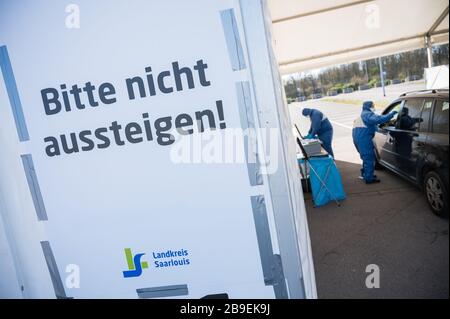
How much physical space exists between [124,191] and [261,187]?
71 cm

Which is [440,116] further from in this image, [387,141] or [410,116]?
[387,141]

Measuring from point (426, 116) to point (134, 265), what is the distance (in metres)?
3.97

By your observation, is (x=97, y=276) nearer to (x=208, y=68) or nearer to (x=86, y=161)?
(x=86, y=161)

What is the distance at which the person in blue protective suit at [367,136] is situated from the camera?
528cm

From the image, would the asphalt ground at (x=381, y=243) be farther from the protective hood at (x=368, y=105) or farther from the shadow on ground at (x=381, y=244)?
the protective hood at (x=368, y=105)

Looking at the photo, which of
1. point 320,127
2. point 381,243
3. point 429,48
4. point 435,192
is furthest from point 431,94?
point 429,48

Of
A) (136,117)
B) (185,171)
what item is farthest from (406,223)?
(136,117)

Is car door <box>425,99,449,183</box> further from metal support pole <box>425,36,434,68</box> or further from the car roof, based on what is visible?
metal support pole <box>425,36,434,68</box>

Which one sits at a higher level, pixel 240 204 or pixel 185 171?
pixel 185 171

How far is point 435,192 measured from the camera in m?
3.71

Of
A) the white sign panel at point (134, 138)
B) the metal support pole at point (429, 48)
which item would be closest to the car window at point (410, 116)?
the metal support pole at point (429, 48)

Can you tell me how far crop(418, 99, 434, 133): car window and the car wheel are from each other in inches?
22.9

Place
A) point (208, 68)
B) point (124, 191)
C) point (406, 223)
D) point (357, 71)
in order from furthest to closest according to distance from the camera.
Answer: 1. point (357, 71)
2. point (406, 223)
3. point (124, 191)
4. point (208, 68)

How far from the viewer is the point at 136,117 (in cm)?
149
